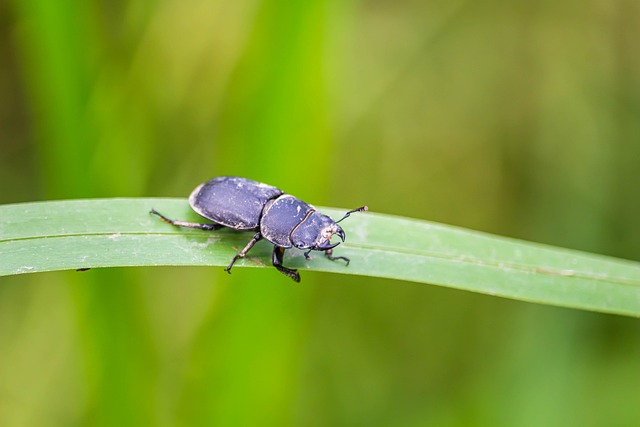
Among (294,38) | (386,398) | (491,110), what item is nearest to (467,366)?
(386,398)

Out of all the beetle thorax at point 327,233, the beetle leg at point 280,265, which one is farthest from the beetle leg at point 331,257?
the beetle leg at point 280,265

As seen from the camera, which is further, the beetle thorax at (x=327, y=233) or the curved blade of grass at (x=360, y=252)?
the beetle thorax at (x=327, y=233)

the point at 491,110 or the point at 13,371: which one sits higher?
the point at 491,110

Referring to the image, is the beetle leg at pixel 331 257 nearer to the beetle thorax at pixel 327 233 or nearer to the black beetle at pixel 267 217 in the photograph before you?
the black beetle at pixel 267 217

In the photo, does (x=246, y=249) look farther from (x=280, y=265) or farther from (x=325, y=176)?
(x=325, y=176)

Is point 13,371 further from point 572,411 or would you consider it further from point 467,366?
point 572,411
